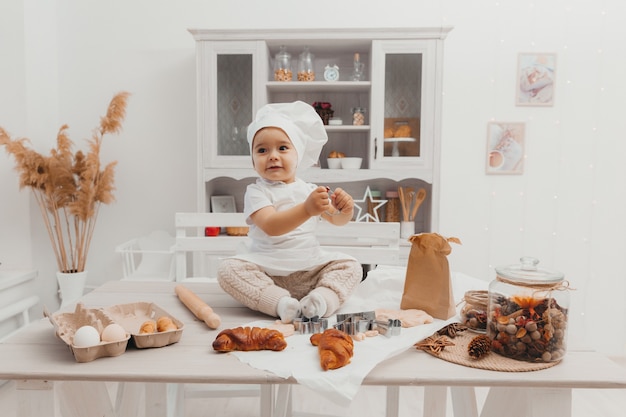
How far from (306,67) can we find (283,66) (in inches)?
5.0

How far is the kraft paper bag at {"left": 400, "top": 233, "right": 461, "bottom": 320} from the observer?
102 cm

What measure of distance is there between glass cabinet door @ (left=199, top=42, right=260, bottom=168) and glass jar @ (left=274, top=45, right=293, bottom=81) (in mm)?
127

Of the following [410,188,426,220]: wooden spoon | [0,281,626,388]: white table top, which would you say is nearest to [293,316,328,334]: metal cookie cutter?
[0,281,626,388]: white table top

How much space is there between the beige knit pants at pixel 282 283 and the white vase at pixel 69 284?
1889 millimetres

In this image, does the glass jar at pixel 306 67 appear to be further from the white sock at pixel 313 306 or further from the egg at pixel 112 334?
the egg at pixel 112 334

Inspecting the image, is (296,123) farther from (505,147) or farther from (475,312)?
(505,147)

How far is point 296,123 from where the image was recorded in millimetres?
1235

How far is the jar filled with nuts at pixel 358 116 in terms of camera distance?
8.52 feet

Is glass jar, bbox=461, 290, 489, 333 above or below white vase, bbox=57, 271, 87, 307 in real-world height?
above

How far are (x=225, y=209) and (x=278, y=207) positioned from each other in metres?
1.62

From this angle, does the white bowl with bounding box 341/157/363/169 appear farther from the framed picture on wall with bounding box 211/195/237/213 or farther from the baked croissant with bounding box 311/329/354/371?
the baked croissant with bounding box 311/329/354/371

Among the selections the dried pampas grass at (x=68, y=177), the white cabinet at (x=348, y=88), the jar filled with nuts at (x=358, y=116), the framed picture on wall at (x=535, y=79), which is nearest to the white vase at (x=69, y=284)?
the dried pampas grass at (x=68, y=177)

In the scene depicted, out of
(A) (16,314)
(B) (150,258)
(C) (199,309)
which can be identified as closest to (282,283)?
(C) (199,309)

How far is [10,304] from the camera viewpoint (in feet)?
7.97
